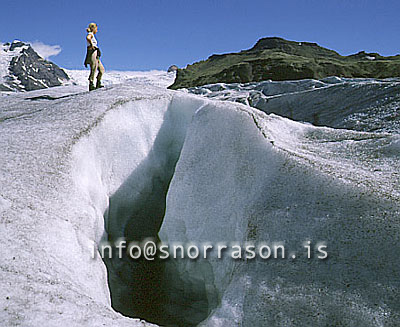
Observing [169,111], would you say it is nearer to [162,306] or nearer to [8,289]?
[162,306]

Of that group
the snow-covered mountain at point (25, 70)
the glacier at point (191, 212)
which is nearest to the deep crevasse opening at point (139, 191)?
the glacier at point (191, 212)

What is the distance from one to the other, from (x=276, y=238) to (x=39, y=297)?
4.28ft

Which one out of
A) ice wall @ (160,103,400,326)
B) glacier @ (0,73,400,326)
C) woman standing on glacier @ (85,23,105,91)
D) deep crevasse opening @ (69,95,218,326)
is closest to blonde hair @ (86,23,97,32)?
woman standing on glacier @ (85,23,105,91)

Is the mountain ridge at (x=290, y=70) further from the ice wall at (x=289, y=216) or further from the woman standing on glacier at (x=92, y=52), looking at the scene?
the ice wall at (x=289, y=216)

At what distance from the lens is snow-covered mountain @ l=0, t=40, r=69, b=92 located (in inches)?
1934

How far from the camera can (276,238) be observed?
204 centimetres

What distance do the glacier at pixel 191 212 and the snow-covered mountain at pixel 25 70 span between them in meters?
48.6

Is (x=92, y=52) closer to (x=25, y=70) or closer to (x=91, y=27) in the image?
(x=91, y=27)

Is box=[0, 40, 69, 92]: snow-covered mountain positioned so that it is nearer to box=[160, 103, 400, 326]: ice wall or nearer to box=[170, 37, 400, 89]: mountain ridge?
box=[170, 37, 400, 89]: mountain ridge

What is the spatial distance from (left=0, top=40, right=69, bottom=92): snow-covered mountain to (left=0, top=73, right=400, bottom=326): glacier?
4859 cm

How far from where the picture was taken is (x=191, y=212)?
113 inches

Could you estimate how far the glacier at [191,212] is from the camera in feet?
5.59

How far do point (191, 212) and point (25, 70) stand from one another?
58442mm

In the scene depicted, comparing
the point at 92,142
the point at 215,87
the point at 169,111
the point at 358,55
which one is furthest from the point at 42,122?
the point at 358,55
